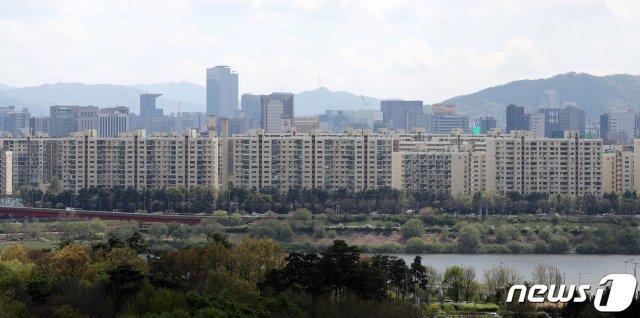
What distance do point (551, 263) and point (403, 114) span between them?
72128mm

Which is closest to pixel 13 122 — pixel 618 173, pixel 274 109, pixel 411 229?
pixel 274 109

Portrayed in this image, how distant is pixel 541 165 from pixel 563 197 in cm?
347

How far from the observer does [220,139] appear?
53.9 meters

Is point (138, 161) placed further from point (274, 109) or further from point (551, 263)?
point (274, 109)

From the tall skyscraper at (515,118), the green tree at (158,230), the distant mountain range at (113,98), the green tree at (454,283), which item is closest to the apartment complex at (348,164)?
the green tree at (158,230)

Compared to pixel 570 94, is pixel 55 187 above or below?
below

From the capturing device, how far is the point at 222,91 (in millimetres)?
136875

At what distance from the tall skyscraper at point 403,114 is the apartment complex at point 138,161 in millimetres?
49566

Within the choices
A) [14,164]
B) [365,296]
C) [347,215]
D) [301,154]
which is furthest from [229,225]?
[365,296]

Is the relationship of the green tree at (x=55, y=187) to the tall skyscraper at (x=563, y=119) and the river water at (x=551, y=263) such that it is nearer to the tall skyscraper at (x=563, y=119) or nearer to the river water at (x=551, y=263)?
the river water at (x=551, y=263)

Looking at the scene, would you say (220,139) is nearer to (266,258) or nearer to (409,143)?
(409,143)

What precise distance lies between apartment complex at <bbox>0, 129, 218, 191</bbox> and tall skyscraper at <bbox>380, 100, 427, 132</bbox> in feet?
163

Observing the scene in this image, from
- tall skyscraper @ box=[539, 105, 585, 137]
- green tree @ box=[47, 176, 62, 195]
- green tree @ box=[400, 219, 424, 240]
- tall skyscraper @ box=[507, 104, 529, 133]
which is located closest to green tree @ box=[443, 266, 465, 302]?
green tree @ box=[400, 219, 424, 240]

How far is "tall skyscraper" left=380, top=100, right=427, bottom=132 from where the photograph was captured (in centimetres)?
10325
